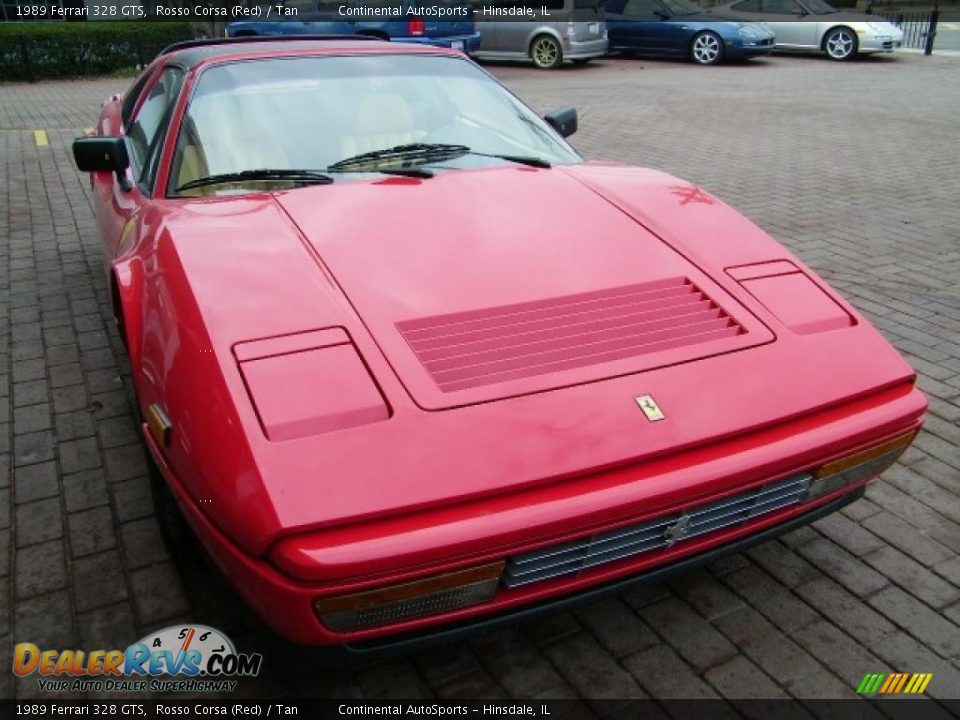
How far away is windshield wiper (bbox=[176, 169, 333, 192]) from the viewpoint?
8.70 feet

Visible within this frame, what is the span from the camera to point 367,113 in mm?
2988

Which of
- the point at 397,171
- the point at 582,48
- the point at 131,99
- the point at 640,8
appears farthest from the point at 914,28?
the point at 397,171

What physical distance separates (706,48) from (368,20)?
22.5 ft

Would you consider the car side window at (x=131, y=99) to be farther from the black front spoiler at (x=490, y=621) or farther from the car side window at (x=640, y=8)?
the car side window at (x=640, y=8)

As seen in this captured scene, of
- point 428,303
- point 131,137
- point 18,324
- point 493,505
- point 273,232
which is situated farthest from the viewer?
point 18,324

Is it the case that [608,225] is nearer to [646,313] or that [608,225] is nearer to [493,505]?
[646,313]

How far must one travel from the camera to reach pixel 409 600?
158cm

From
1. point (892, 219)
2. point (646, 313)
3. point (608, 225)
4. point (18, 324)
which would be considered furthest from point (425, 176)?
point (892, 219)

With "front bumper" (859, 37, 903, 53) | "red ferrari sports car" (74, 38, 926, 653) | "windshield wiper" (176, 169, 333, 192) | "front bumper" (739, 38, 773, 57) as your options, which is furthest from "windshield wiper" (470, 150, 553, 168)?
"front bumper" (859, 37, 903, 53)

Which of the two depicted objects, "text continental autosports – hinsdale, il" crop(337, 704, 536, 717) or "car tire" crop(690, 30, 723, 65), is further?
"car tire" crop(690, 30, 723, 65)

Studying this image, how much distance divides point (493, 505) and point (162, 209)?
159 cm

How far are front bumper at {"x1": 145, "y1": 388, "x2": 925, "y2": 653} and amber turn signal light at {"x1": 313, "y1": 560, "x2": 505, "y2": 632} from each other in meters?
0.02

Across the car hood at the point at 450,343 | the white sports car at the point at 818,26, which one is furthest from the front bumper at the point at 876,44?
the car hood at the point at 450,343

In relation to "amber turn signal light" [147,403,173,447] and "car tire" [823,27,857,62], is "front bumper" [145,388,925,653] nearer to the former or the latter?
"amber turn signal light" [147,403,173,447]
